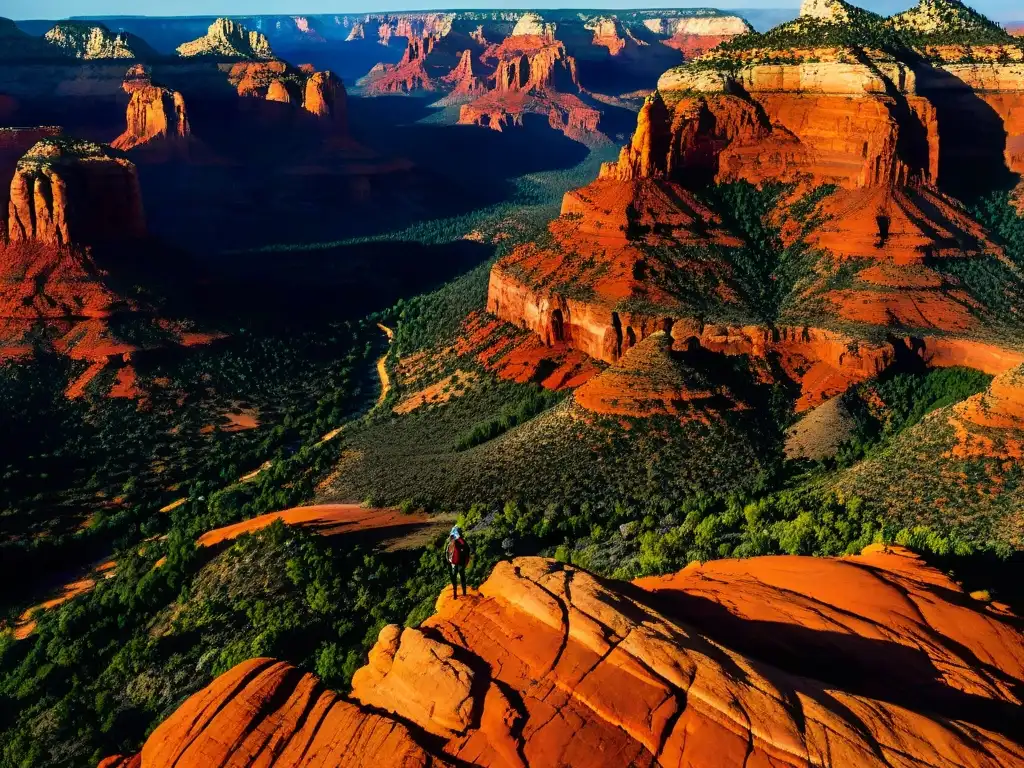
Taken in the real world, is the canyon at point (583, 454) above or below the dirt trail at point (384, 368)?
above

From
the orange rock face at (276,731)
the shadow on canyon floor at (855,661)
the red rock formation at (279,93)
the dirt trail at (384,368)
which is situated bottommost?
the dirt trail at (384,368)

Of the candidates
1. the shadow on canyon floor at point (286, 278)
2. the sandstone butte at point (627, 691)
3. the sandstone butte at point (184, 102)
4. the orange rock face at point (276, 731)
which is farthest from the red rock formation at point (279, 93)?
the orange rock face at point (276, 731)

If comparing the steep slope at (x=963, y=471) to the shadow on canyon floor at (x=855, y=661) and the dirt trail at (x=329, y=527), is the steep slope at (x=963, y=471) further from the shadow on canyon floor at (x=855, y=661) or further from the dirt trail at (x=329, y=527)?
the dirt trail at (x=329, y=527)

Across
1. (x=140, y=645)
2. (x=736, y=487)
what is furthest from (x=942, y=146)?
(x=140, y=645)

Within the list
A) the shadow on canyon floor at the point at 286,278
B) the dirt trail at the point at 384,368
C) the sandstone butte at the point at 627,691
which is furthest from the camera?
the shadow on canyon floor at the point at 286,278

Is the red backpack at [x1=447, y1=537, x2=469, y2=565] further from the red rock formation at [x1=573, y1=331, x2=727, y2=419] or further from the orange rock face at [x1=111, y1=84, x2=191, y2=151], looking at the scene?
the orange rock face at [x1=111, y1=84, x2=191, y2=151]

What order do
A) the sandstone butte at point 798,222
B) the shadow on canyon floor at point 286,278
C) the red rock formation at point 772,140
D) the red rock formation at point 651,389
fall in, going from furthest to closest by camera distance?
the shadow on canyon floor at point 286,278
the red rock formation at point 772,140
the sandstone butte at point 798,222
the red rock formation at point 651,389

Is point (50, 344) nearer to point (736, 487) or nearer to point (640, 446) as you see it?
point (640, 446)

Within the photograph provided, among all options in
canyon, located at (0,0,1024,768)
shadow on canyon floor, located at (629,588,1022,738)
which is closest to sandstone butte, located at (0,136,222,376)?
canyon, located at (0,0,1024,768)
